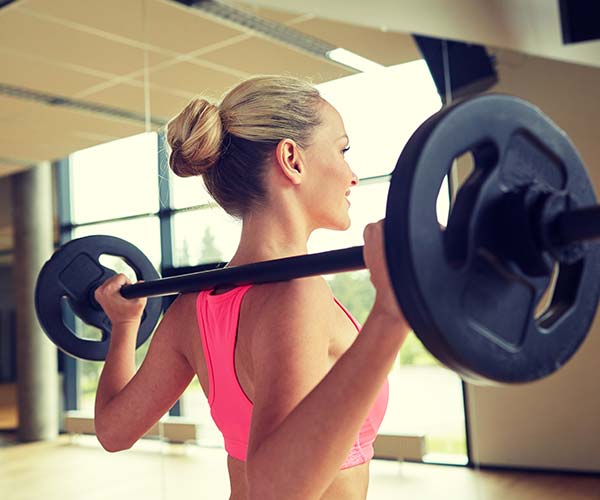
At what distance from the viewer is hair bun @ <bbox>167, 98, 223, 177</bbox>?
1088mm

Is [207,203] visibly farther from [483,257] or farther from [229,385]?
[483,257]

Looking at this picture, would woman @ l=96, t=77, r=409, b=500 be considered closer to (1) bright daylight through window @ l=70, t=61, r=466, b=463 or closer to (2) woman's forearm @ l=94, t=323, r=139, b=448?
(2) woman's forearm @ l=94, t=323, r=139, b=448

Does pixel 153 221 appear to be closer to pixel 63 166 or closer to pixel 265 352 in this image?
pixel 63 166

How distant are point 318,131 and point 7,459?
2.31 metres

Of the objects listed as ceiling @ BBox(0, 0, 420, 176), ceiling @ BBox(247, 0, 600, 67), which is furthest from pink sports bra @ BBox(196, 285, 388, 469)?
ceiling @ BBox(247, 0, 600, 67)

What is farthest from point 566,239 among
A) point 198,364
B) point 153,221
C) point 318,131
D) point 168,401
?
point 153,221

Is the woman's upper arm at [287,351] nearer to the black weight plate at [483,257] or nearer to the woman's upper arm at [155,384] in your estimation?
the black weight plate at [483,257]

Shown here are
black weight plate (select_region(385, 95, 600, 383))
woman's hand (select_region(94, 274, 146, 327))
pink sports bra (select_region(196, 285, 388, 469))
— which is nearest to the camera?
black weight plate (select_region(385, 95, 600, 383))

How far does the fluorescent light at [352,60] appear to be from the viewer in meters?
3.15

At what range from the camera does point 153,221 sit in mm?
2727

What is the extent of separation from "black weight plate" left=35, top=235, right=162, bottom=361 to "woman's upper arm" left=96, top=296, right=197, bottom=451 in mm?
279

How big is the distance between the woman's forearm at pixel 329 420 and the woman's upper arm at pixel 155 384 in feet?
1.49

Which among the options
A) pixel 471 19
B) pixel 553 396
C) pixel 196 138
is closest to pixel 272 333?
pixel 196 138

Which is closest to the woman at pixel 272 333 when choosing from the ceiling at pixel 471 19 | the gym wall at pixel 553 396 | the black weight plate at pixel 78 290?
the black weight plate at pixel 78 290
